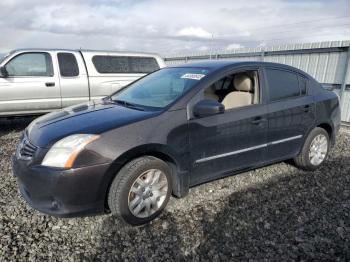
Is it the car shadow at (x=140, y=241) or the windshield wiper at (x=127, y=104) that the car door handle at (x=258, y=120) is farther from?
the car shadow at (x=140, y=241)

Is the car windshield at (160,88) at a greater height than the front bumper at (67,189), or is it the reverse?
the car windshield at (160,88)

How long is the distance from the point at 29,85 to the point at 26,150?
4207 millimetres

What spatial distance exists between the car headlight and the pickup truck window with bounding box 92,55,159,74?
4.98 metres

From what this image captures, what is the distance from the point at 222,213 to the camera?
135 inches

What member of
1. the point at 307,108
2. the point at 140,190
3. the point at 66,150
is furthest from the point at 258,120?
the point at 66,150

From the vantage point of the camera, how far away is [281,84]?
165 inches

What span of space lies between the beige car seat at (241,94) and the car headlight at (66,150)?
1.88m

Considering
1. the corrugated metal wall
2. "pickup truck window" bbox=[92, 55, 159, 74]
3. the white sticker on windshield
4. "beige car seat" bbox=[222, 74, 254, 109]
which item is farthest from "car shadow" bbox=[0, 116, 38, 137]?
the corrugated metal wall

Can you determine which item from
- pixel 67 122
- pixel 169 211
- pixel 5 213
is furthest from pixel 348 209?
pixel 5 213

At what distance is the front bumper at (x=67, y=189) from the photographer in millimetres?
2742

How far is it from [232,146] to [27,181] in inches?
87.7

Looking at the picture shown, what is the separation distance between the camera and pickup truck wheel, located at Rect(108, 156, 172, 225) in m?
2.94

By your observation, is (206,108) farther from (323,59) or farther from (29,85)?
(323,59)

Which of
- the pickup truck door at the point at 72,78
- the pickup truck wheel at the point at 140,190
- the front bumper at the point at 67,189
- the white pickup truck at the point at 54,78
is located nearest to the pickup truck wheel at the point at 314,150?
the pickup truck wheel at the point at 140,190
